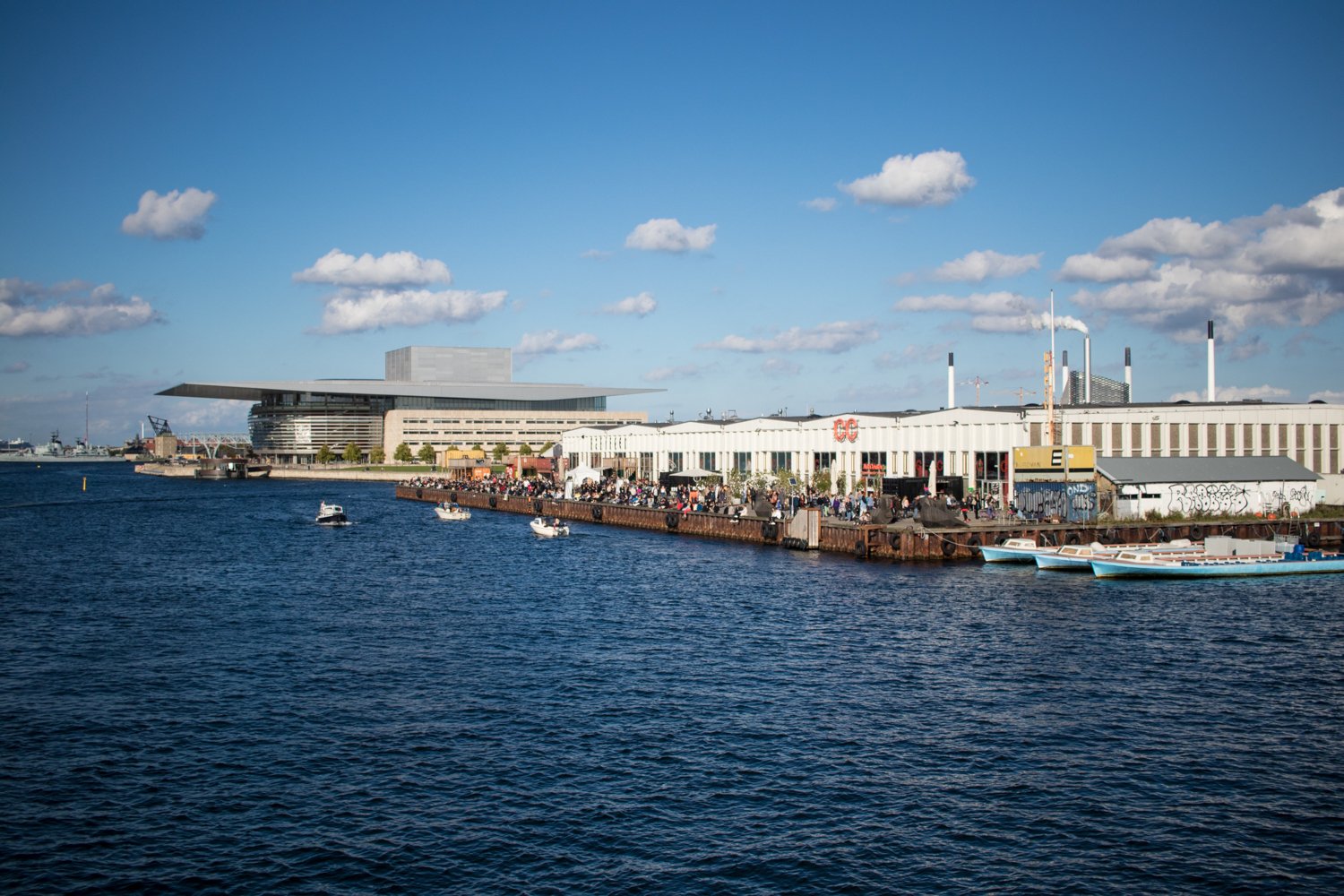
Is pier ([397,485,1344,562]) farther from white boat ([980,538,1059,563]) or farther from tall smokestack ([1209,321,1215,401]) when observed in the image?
tall smokestack ([1209,321,1215,401])

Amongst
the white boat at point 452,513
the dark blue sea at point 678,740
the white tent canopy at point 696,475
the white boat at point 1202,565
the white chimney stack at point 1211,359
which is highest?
the white chimney stack at point 1211,359

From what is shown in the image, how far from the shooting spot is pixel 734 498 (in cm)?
8362

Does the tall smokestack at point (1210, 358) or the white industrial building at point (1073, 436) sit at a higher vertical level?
the tall smokestack at point (1210, 358)

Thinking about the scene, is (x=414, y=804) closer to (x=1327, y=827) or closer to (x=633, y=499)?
(x=1327, y=827)

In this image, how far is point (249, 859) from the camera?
18422 millimetres

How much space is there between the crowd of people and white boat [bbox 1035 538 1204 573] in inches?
283

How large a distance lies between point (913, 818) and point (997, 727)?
6294 mm

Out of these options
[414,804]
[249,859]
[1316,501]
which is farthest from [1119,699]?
[1316,501]

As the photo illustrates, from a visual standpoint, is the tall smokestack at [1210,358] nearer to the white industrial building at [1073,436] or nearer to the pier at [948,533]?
the white industrial building at [1073,436]

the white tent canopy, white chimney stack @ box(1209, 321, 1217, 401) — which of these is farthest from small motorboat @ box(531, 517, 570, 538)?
white chimney stack @ box(1209, 321, 1217, 401)

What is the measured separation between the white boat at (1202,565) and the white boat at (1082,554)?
18.3 inches

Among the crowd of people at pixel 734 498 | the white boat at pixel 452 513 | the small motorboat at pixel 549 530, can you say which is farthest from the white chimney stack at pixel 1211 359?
the white boat at pixel 452 513

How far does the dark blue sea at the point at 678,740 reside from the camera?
60.1 feet

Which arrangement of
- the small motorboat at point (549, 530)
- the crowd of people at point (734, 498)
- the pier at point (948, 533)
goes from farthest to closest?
the small motorboat at point (549, 530), the crowd of people at point (734, 498), the pier at point (948, 533)
